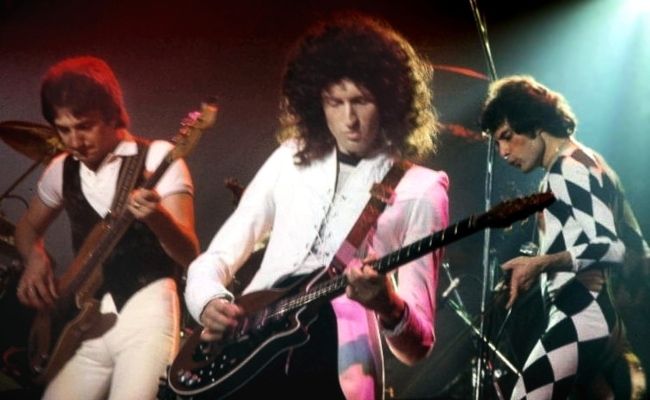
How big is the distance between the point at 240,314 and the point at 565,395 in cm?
128

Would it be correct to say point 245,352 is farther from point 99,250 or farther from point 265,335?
point 99,250

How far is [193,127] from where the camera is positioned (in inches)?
134

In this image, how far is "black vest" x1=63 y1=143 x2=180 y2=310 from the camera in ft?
10.7

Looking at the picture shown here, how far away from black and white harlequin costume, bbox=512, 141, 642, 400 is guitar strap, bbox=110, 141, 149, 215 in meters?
1.62

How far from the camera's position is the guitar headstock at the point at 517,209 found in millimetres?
2797

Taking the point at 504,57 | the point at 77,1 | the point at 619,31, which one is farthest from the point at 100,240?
the point at 619,31

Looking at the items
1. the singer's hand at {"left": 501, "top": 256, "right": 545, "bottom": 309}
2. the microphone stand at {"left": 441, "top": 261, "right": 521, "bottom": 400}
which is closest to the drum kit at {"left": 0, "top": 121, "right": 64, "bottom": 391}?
the microphone stand at {"left": 441, "top": 261, "right": 521, "bottom": 400}

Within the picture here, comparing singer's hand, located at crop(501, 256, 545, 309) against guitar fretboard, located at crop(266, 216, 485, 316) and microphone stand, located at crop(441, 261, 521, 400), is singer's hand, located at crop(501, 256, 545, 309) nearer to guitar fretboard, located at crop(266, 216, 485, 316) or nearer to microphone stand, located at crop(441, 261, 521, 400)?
microphone stand, located at crop(441, 261, 521, 400)

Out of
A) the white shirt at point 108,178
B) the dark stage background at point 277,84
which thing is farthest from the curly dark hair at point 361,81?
the white shirt at point 108,178

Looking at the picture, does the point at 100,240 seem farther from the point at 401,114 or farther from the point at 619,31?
the point at 619,31

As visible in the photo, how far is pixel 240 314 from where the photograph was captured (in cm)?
313

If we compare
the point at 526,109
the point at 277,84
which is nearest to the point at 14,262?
the point at 277,84

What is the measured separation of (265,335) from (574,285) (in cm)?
124

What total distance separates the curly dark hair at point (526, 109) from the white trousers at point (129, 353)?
4.92 ft
